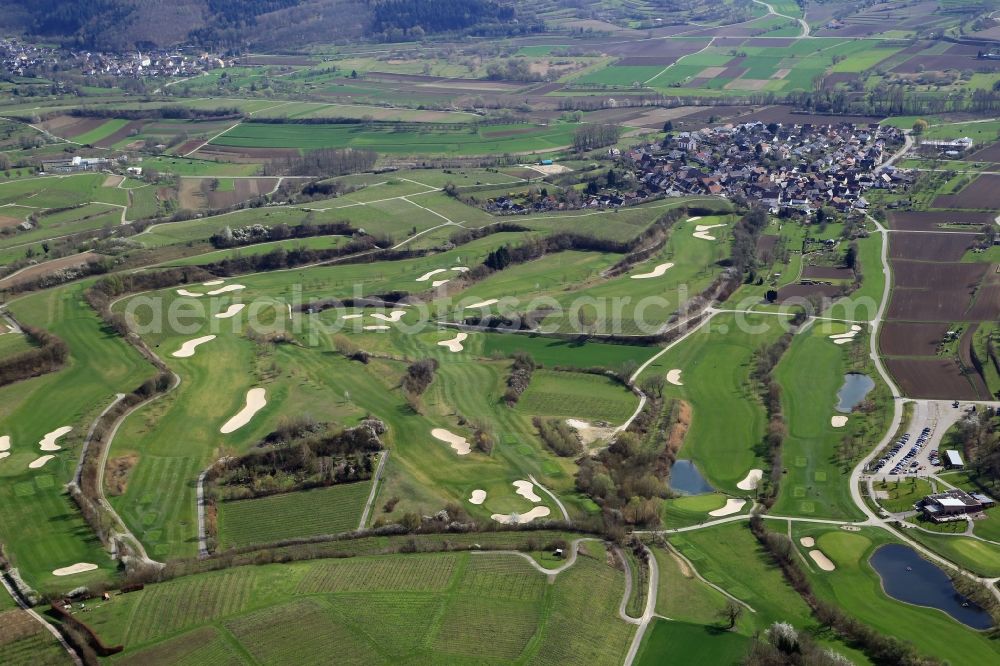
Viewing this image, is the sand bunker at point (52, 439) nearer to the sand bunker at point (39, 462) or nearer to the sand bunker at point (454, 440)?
the sand bunker at point (39, 462)

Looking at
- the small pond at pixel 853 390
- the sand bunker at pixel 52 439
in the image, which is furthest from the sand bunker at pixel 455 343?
the sand bunker at pixel 52 439

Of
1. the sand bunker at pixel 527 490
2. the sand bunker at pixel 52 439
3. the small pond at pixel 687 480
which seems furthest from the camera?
the small pond at pixel 687 480

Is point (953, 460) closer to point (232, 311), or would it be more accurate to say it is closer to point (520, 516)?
point (520, 516)

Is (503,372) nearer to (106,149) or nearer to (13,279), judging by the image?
(13,279)

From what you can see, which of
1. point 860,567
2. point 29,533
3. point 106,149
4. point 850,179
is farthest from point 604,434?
point 106,149

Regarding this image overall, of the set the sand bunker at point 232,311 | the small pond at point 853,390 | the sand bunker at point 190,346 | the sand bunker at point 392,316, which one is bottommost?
the small pond at point 853,390

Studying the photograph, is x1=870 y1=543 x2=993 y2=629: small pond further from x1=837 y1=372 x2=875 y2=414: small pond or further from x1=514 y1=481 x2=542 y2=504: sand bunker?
x1=514 y1=481 x2=542 y2=504: sand bunker

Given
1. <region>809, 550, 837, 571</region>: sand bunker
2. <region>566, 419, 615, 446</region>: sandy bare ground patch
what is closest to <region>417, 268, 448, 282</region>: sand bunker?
<region>566, 419, 615, 446</region>: sandy bare ground patch
